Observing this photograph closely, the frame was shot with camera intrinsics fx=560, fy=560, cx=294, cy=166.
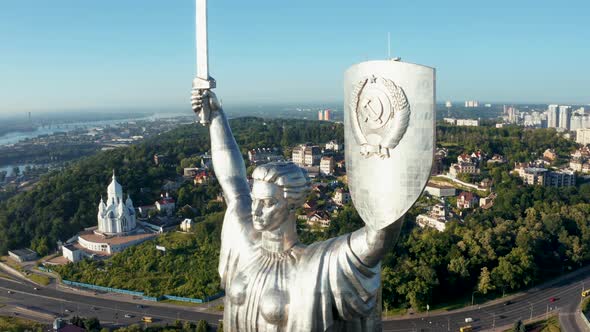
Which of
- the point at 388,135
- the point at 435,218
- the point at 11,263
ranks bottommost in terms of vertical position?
the point at 11,263

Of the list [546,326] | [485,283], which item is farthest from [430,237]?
[546,326]

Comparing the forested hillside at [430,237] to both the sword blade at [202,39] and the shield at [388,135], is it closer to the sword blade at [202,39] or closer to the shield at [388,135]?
the sword blade at [202,39]

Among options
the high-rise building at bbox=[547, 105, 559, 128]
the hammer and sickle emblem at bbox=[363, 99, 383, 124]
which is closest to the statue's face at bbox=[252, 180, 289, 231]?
the hammer and sickle emblem at bbox=[363, 99, 383, 124]

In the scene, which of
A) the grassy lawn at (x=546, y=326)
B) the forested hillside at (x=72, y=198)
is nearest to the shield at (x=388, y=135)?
the grassy lawn at (x=546, y=326)

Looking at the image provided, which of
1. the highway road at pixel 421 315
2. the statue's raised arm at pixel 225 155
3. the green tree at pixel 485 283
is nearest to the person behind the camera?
the statue's raised arm at pixel 225 155

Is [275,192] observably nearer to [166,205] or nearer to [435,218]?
[435,218]

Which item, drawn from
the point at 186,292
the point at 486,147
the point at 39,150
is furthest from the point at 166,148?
the point at 39,150
